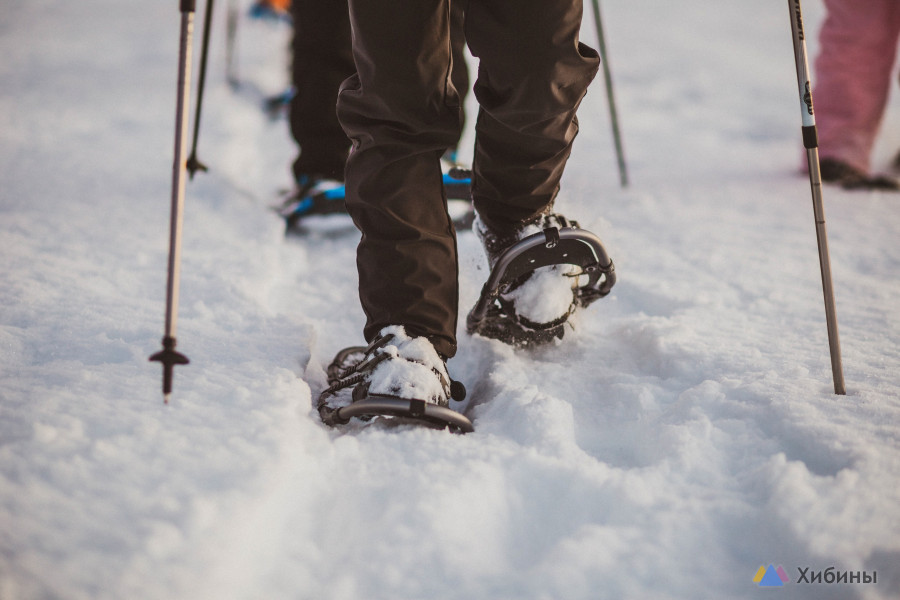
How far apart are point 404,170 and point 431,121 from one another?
93 millimetres

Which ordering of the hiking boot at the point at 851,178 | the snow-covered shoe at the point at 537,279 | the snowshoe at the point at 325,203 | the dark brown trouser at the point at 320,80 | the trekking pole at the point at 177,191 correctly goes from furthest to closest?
the hiking boot at the point at 851,178 < the dark brown trouser at the point at 320,80 < the snowshoe at the point at 325,203 < the snow-covered shoe at the point at 537,279 < the trekking pole at the point at 177,191

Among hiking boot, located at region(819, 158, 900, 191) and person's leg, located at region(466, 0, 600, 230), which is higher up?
person's leg, located at region(466, 0, 600, 230)

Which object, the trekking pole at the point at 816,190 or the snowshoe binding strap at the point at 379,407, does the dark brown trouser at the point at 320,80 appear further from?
the trekking pole at the point at 816,190

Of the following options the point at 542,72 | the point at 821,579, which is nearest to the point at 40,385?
the point at 542,72

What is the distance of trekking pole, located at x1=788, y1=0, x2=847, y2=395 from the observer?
97cm

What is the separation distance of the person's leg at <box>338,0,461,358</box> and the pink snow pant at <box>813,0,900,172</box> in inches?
82.9

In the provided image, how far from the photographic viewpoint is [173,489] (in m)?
0.75

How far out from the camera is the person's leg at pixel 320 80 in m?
1.94

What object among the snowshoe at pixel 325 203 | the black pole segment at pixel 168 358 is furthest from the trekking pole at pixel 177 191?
the snowshoe at pixel 325 203

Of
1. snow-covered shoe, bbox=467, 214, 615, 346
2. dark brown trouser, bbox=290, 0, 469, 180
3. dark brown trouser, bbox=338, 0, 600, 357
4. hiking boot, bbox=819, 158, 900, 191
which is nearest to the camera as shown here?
dark brown trouser, bbox=338, 0, 600, 357

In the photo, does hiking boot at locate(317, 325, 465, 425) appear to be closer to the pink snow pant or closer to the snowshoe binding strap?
the snowshoe binding strap

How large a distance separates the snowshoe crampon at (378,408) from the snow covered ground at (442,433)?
1.2 inches

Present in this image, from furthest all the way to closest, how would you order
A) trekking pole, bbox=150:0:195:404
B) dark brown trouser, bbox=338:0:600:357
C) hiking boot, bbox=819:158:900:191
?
hiking boot, bbox=819:158:900:191, dark brown trouser, bbox=338:0:600:357, trekking pole, bbox=150:0:195:404

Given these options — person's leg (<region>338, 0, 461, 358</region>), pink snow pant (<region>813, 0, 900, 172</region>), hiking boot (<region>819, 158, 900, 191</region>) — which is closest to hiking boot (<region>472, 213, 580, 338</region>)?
person's leg (<region>338, 0, 461, 358</region>)
